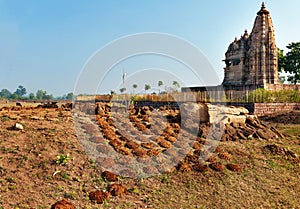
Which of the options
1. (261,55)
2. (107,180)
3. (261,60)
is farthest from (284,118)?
(107,180)

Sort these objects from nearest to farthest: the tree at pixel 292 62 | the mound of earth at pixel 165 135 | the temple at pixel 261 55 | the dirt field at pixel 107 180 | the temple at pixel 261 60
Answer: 1. the dirt field at pixel 107 180
2. the mound of earth at pixel 165 135
3. the temple at pixel 261 60
4. the temple at pixel 261 55
5. the tree at pixel 292 62

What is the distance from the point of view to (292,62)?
6731 cm

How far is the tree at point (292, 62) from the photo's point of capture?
6661cm

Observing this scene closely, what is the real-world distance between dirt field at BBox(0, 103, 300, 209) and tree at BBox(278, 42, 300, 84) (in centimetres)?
5399

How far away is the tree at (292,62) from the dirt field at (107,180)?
177 ft

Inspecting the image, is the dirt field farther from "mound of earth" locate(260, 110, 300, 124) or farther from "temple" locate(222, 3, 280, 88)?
"temple" locate(222, 3, 280, 88)

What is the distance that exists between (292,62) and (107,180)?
64.4 metres

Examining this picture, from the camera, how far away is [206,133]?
2256 centimetres

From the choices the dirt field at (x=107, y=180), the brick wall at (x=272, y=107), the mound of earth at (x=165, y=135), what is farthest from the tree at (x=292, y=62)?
the dirt field at (x=107, y=180)

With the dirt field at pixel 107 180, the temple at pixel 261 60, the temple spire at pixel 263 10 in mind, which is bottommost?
the dirt field at pixel 107 180

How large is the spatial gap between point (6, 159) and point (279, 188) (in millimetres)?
13305

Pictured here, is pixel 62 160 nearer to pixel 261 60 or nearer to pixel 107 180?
pixel 107 180

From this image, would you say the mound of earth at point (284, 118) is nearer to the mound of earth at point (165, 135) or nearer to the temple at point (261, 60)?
the mound of earth at point (165, 135)

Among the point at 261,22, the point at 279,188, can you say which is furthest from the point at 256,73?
the point at 279,188
